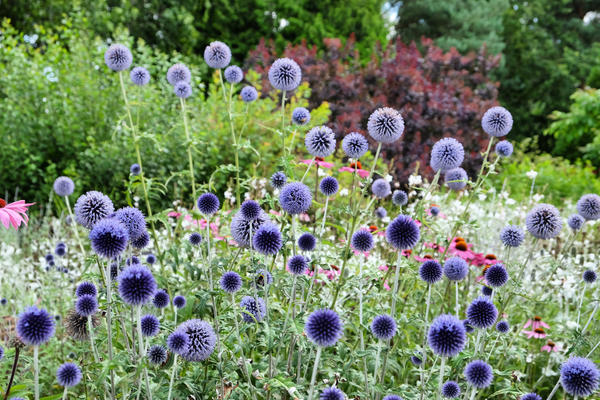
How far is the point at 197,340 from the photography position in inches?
78.5

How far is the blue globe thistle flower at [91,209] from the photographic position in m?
2.15

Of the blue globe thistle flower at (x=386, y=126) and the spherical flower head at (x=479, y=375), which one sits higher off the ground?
the blue globe thistle flower at (x=386, y=126)

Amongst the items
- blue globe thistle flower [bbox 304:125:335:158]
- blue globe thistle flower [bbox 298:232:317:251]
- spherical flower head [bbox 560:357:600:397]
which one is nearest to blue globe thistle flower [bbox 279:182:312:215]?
blue globe thistle flower [bbox 298:232:317:251]

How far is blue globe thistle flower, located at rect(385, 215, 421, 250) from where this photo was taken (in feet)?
7.42

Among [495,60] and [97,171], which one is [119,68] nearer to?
[97,171]

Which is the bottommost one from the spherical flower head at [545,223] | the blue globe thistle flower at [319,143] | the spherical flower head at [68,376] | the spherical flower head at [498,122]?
the spherical flower head at [68,376]

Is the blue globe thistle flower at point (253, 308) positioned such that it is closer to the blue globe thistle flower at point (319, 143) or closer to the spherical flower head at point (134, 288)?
the spherical flower head at point (134, 288)

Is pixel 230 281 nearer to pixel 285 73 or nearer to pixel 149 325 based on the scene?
pixel 149 325

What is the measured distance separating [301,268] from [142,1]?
523 inches

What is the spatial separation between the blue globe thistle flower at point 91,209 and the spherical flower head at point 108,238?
1.09 feet

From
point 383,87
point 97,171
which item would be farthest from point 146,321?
point 383,87

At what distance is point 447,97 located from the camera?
940 cm

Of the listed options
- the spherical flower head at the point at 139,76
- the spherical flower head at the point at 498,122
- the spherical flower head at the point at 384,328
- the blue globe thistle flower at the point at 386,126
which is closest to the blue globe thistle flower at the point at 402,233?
the spherical flower head at the point at 384,328

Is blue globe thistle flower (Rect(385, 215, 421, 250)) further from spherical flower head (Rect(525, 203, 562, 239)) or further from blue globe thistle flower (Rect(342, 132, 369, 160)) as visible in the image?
spherical flower head (Rect(525, 203, 562, 239))
